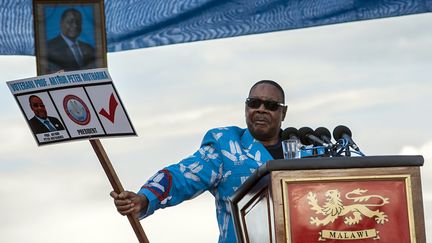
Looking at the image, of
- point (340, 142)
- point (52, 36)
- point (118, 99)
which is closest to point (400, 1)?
point (52, 36)

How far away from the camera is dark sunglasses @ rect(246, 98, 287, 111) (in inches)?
293

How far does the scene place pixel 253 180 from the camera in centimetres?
634

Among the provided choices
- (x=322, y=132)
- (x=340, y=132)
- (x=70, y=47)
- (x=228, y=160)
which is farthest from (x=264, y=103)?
(x=70, y=47)

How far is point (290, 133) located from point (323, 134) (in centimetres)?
30

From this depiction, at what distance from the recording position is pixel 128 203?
679cm

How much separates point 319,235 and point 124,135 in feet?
3.59

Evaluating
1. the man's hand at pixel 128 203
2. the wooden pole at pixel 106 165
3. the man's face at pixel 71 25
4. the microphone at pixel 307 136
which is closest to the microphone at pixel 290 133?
the microphone at pixel 307 136

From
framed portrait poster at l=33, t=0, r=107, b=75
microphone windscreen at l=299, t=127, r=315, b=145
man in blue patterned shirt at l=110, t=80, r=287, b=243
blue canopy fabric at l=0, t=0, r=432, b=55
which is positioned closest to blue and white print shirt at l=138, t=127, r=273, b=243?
man in blue patterned shirt at l=110, t=80, r=287, b=243

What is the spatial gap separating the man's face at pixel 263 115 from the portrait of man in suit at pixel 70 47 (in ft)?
4.97

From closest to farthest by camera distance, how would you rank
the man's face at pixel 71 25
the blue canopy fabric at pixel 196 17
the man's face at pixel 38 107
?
1. the man's face at pixel 38 107
2. the man's face at pixel 71 25
3. the blue canopy fabric at pixel 196 17

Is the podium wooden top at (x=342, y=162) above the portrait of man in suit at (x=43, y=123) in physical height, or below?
below

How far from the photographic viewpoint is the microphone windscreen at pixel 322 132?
7088 mm

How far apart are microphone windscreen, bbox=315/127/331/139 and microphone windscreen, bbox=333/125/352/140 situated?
0.10 meters

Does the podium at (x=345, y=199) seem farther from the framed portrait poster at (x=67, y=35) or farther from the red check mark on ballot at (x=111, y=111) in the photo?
the framed portrait poster at (x=67, y=35)
